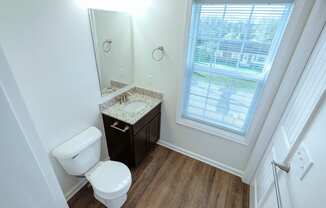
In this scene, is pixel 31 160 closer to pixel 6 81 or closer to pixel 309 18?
pixel 6 81

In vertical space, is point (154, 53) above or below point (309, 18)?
below

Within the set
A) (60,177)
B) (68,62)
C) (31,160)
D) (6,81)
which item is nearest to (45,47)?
(68,62)

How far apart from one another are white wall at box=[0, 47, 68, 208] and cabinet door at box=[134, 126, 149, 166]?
107cm

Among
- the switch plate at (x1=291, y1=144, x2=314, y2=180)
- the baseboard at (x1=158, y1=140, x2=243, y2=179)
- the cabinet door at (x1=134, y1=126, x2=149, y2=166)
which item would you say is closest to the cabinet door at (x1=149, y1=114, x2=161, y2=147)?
the cabinet door at (x1=134, y1=126, x2=149, y2=166)

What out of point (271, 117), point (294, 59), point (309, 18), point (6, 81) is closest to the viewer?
point (6, 81)

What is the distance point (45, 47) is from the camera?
1.17 metres

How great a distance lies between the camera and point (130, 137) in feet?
5.74

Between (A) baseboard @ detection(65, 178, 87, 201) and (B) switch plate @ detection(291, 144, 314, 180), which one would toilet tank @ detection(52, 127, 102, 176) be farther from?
(B) switch plate @ detection(291, 144, 314, 180)

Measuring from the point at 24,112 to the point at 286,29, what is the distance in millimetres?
1888

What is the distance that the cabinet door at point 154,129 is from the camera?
2.13 meters

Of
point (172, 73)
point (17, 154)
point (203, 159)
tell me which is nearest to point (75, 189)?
point (17, 154)

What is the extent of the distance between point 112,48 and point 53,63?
740 millimetres

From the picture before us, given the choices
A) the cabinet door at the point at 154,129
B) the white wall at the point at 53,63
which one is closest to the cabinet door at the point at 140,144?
the cabinet door at the point at 154,129

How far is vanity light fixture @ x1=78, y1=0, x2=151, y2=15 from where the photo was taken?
141 centimetres
